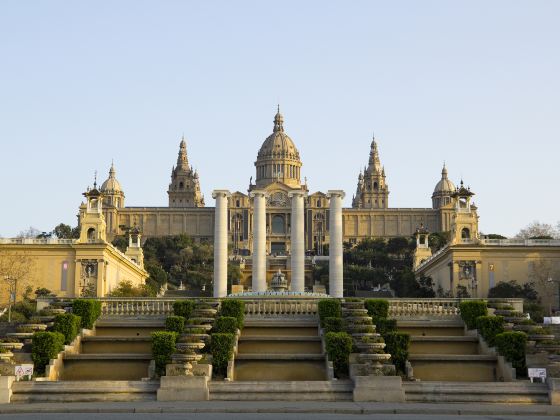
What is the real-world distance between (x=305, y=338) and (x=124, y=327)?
928 cm

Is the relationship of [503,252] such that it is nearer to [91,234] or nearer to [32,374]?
[91,234]

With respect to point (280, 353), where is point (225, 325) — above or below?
above

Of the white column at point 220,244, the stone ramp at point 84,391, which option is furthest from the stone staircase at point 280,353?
the white column at point 220,244

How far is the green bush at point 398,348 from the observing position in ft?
142

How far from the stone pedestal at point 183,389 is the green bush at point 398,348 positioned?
8862 millimetres

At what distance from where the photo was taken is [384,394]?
3878cm

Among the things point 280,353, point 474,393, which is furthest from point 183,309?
point 474,393

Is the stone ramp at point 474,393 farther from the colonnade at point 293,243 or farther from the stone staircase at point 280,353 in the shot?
the colonnade at point 293,243

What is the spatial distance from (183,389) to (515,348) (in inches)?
576

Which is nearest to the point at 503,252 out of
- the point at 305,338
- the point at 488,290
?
the point at 488,290

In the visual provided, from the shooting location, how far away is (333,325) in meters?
47.0

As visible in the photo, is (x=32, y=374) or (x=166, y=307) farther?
(x=166, y=307)

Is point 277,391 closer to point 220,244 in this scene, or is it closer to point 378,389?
point 378,389

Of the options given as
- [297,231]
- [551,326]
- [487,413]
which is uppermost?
[297,231]
